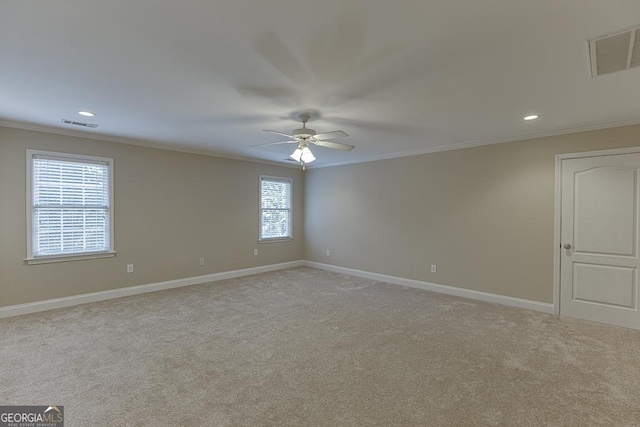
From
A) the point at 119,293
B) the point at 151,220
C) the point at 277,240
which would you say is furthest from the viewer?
the point at 277,240

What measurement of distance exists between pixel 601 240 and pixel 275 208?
18.2 feet

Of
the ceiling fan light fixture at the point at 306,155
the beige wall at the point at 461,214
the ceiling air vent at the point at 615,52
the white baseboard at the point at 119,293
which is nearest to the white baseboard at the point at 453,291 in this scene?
the beige wall at the point at 461,214

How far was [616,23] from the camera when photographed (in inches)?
68.6

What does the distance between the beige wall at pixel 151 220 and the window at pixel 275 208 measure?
0.57 feet

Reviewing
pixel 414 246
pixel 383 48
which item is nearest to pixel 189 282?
pixel 414 246

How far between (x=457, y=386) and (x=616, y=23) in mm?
2620

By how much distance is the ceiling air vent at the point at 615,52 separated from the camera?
1869 millimetres

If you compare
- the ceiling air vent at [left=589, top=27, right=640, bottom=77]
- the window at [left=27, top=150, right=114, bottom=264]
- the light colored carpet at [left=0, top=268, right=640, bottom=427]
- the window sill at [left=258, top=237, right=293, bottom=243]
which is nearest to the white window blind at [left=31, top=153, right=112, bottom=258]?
the window at [left=27, top=150, right=114, bottom=264]

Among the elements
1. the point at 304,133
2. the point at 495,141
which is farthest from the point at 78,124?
the point at 495,141

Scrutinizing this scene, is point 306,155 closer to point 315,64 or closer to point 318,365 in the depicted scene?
point 315,64

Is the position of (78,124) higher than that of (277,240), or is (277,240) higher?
(78,124)

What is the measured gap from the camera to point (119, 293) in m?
4.70

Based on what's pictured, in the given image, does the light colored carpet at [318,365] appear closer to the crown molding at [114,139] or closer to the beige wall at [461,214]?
the beige wall at [461,214]

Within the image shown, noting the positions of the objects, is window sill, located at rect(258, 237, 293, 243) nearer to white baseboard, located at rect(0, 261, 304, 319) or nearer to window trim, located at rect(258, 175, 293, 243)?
window trim, located at rect(258, 175, 293, 243)
